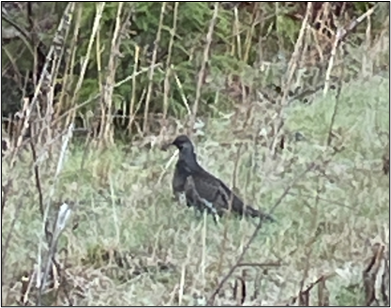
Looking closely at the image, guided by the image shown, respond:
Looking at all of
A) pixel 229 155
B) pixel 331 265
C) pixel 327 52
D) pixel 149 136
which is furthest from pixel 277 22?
pixel 331 265

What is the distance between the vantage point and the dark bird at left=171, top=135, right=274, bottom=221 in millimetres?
4392

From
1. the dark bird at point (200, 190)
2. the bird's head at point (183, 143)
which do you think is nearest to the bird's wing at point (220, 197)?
the dark bird at point (200, 190)

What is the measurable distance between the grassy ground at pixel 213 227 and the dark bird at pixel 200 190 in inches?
2.2

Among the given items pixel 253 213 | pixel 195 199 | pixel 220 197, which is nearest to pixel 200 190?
pixel 195 199

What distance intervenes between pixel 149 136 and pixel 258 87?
1.09 metres

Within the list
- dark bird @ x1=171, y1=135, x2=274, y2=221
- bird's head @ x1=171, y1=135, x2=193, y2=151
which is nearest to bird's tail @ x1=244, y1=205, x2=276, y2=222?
dark bird @ x1=171, y1=135, x2=274, y2=221

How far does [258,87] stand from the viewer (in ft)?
23.9

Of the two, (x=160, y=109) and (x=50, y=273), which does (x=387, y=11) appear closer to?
(x=160, y=109)

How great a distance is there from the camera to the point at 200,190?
4.66 meters

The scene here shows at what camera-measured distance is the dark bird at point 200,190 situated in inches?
173

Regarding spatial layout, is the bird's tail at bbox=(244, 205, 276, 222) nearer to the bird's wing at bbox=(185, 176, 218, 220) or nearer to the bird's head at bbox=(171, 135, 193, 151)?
the bird's wing at bbox=(185, 176, 218, 220)

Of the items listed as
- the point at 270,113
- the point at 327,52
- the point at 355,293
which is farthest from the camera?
the point at 327,52

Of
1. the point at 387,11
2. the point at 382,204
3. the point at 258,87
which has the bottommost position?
the point at 382,204

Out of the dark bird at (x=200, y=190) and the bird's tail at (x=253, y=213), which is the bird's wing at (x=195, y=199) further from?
the bird's tail at (x=253, y=213)
